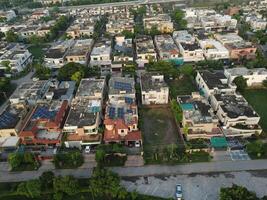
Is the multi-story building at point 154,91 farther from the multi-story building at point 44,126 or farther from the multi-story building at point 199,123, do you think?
the multi-story building at point 44,126

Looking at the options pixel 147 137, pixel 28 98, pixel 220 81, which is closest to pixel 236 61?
pixel 220 81

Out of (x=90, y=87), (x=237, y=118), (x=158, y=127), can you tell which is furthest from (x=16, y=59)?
(x=237, y=118)

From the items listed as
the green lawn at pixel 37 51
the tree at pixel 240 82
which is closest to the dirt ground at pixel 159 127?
the tree at pixel 240 82

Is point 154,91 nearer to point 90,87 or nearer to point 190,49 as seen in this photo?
point 90,87

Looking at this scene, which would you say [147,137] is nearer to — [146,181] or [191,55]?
[146,181]

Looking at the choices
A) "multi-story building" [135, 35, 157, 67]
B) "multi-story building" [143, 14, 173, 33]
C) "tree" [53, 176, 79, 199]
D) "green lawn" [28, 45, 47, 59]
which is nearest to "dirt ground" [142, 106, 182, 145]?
"tree" [53, 176, 79, 199]

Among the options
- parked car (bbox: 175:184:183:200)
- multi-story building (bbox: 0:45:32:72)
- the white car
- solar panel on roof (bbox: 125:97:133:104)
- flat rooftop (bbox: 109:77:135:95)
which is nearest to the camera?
parked car (bbox: 175:184:183:200)

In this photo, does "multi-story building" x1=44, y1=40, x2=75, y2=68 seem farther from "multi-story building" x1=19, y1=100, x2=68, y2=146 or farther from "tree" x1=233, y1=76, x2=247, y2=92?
"tree" x1=233, y1=76, x2=247, y2=92
